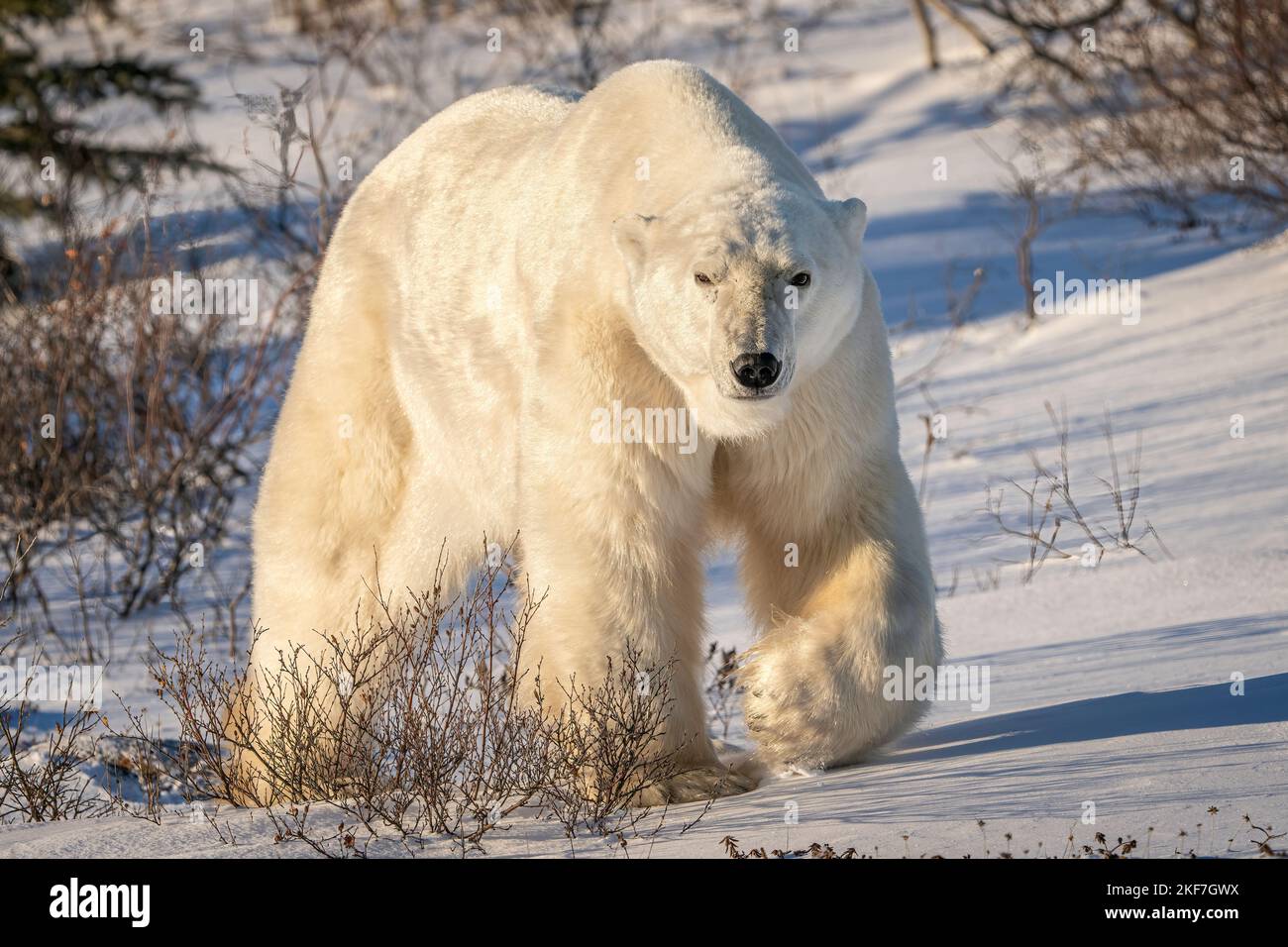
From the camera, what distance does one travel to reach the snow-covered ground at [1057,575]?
292 centimetres

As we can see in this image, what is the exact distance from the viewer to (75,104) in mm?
11469

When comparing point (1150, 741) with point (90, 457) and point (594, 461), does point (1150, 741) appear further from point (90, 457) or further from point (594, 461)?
point (90, 457)

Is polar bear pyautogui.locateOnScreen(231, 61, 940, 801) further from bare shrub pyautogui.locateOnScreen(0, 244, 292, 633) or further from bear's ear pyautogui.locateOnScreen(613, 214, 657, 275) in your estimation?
bare shrub pyautogui.locateOnScreen(0, 244, 292, 633)

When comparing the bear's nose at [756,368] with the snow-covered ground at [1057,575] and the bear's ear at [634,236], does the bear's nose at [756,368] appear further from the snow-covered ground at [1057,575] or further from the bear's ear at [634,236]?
the snow-covered ground at [1057,575]

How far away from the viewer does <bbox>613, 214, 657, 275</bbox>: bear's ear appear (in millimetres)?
3283

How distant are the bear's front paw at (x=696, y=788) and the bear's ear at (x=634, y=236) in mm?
1110

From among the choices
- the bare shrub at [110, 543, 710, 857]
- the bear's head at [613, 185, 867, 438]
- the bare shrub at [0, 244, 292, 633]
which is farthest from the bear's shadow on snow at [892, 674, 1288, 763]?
the bare shrub at [0, 244, 292, 633]

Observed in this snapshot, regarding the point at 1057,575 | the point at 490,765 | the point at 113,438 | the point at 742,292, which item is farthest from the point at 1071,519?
the point at 113,438

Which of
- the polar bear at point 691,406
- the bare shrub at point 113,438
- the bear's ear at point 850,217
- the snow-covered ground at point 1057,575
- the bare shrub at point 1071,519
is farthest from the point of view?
the bare shrub at point 113,438

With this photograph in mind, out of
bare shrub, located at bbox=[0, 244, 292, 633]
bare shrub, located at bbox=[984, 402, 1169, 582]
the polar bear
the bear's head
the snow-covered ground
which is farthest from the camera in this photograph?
bare shrub, located at bbox=[0, 244, 292, 633]

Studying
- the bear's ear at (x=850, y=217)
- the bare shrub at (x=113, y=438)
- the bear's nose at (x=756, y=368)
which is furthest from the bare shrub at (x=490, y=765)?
the bare shrub at (x=113, y=438)

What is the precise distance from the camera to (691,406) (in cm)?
338
